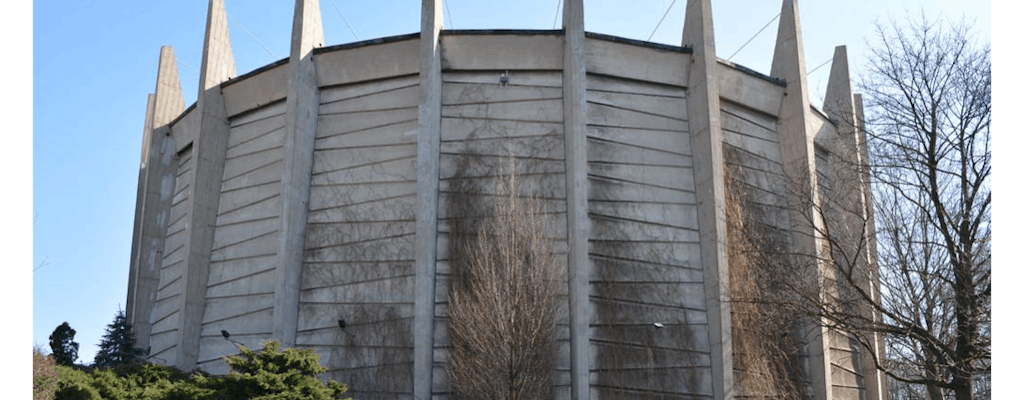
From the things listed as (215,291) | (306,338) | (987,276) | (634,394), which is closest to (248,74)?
(215,291)

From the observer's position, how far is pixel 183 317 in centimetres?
2178

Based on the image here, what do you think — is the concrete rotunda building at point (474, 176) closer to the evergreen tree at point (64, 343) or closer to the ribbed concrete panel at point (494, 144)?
the ribbed concrete panel at point (494, 144)

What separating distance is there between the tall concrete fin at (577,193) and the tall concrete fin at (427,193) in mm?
3054

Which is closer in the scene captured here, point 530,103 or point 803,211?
point 803,211

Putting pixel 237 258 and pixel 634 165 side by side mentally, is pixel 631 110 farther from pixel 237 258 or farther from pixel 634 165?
pixel 237 258

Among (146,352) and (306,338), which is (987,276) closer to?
(306,338)

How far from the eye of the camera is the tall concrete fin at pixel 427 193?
1858cm

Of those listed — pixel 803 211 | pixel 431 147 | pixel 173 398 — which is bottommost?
pixel 173 398

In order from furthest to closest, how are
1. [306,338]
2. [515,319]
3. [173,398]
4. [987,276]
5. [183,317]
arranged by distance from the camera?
[183,317] < [306,338] < [515,319] < [173,398] < [987,276]

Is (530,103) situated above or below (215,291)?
above

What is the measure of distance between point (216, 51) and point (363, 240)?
738 cm

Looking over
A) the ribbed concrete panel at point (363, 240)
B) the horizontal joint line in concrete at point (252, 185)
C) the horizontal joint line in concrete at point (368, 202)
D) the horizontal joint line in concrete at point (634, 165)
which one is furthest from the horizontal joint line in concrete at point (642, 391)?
the horizontal joint line in concrete at point (252, 185)

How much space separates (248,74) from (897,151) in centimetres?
1711

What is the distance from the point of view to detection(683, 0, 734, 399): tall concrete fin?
1916 centimetres
